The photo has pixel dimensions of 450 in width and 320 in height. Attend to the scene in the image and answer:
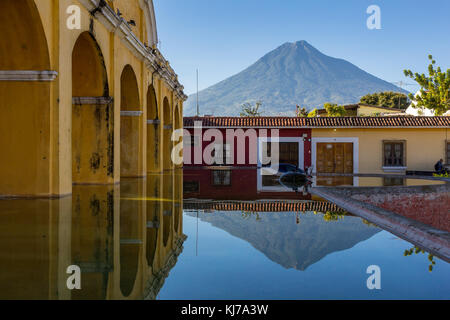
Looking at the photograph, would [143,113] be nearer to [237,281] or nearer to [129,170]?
[129,170]

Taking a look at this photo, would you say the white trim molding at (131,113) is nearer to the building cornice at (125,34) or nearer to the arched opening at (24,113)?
the building cornice at (125,34)

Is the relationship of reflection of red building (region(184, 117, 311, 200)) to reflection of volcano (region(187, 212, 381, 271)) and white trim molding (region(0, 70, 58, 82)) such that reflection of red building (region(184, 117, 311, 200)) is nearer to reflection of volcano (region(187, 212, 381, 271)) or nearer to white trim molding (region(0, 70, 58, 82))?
white trim molding (region(0, 70, 58, 82))

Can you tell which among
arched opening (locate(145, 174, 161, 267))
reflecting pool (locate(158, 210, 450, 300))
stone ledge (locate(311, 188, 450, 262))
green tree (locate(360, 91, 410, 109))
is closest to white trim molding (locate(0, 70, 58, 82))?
arched opening (locate(145, 174, 161, 267))

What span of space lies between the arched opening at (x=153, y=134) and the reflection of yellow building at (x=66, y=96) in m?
2.36

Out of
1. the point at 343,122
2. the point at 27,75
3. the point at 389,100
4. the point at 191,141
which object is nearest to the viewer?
the point at 27,75

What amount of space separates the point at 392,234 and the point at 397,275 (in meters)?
1.74

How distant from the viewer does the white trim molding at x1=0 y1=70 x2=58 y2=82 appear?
7.04 meters

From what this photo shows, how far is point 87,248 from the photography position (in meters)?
3.68

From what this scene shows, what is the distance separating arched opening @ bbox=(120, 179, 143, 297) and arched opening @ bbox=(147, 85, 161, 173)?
374 inches

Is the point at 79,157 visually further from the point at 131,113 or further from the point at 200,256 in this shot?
the point at 200,256

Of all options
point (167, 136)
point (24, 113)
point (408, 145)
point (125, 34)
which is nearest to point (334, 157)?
point (408, 145)

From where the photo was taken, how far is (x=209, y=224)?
5562 millimetres

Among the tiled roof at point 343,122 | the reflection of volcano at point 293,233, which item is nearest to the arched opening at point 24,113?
the reflection of volcano at point 293,233

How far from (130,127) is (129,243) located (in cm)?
989
